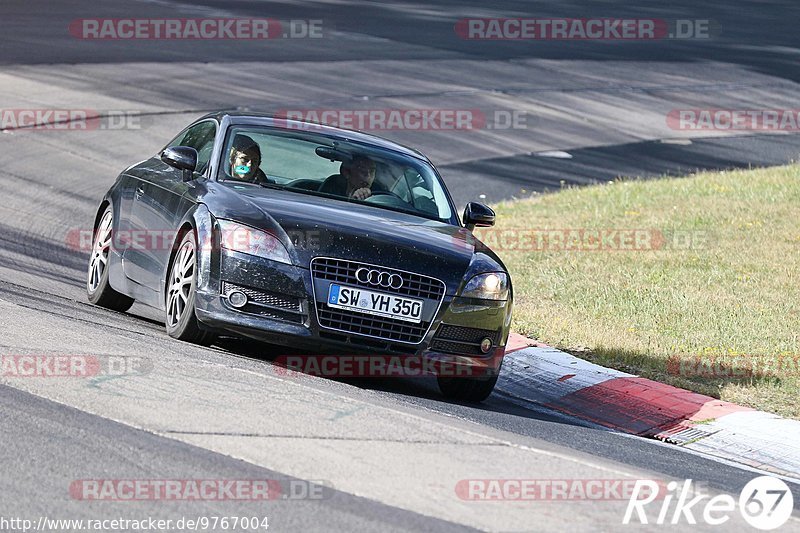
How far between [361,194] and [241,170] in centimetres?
79

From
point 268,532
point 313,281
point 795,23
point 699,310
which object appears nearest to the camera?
point 268,532

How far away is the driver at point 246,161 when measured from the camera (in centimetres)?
916

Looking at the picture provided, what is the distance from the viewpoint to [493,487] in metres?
5.88

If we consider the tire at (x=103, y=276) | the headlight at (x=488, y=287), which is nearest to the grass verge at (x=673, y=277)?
the headlight at (x=488, y=287)

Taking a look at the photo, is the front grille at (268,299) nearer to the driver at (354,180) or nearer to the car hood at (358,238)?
the car hood at (358,238)

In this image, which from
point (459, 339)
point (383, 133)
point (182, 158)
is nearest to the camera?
point (459, 339)

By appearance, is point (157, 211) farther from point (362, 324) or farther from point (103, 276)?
point (362, 324)

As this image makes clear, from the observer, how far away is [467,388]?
8.66 meters

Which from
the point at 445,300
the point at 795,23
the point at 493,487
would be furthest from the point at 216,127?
the point at 795,23

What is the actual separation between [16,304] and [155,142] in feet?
35.4

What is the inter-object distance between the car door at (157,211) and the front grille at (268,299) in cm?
99

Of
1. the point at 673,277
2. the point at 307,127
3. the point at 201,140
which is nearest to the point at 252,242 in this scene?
the point at 307,127

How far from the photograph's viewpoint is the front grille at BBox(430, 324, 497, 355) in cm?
822

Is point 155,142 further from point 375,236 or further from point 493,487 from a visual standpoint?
point 493,487
